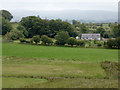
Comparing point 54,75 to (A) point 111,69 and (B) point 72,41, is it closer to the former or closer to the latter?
(A) point 111,69

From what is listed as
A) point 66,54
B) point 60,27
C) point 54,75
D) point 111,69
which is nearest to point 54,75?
point 54,75

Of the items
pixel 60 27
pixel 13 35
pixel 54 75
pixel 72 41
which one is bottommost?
pixel 54 75

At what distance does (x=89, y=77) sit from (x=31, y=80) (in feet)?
15.6

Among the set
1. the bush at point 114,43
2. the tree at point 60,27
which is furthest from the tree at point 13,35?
the bush at point 114,43

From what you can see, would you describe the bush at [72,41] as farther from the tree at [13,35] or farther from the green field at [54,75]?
the green field at [54,75]

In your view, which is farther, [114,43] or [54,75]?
[114,43]

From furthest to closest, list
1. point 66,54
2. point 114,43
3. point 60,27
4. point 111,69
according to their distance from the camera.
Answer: point 60,27, point 114,43, point 66,54, point 111,69

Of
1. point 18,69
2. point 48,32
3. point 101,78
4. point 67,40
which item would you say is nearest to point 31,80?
point 18,69

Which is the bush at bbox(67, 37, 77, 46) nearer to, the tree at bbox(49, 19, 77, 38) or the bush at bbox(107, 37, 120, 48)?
the bush at bbox(107, 37, 120, 48)

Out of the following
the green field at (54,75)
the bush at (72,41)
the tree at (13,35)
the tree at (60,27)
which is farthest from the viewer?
the tree at (60,27)

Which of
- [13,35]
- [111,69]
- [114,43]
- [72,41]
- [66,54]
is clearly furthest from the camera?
[13,35]

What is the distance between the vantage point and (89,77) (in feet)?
44.8

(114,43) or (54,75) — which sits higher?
(114,43)

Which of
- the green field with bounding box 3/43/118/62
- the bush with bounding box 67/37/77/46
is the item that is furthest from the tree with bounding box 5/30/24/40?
the bush with bounding box 67/37/77/46
